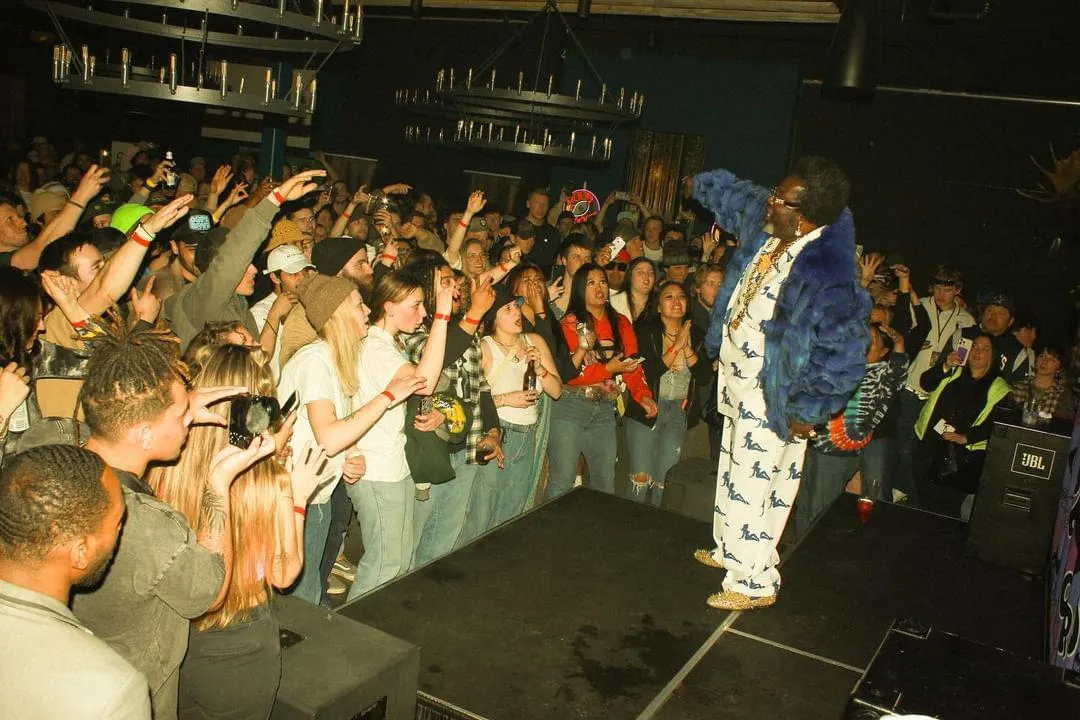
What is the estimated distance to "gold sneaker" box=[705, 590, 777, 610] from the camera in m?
3.50

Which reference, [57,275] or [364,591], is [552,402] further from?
[57,275]

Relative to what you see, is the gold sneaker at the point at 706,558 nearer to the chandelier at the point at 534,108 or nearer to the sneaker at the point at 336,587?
the sneaker at the point at 336,587

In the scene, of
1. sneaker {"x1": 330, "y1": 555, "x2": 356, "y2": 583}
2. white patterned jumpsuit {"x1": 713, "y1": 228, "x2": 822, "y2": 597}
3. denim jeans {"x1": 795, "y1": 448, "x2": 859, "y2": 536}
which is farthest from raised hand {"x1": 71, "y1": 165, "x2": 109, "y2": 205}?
denim jeans {"x1": 795, "y1": 448, "x2": 859, "y2": 536}

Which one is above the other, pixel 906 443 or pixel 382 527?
pixel 906 443

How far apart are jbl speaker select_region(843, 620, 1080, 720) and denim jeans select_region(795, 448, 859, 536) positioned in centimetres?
320

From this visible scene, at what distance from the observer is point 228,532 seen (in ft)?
6.70

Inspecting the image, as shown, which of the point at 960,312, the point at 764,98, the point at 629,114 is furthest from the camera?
the point at 764,98

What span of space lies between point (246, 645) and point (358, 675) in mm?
312

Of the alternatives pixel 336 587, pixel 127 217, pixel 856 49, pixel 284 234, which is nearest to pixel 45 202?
pixel 127 217

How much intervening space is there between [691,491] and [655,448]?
358mm

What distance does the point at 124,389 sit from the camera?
191 centimetres

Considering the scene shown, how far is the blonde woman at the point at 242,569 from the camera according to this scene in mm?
2148

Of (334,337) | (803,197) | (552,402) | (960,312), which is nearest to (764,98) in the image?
(960,312)

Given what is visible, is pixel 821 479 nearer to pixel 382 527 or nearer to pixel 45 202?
pixel 382 527
